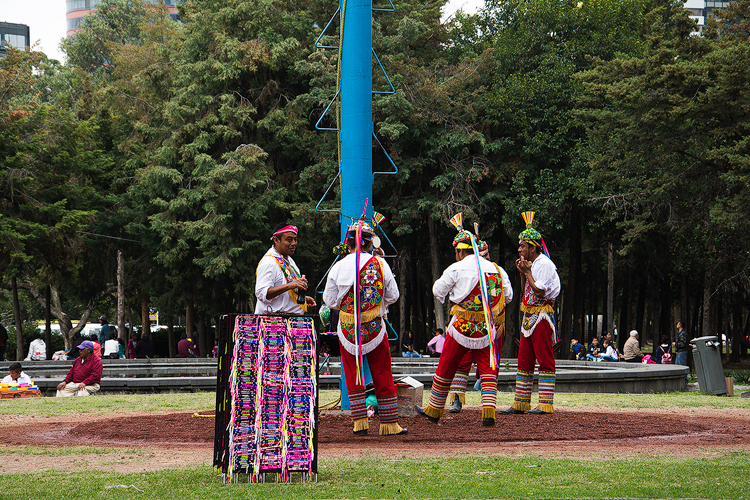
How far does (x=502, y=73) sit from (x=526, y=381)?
895 inches

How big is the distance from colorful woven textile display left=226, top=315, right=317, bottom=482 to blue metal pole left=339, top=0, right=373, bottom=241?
3.94 metres

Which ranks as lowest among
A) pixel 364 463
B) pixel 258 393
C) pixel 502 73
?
pixel 364 463

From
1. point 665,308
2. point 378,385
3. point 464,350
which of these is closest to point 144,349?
point 464,350

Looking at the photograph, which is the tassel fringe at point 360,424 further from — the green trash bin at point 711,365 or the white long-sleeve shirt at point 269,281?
the green trash bin at point 711,365

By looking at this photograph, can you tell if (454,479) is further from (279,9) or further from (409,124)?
(279,9)

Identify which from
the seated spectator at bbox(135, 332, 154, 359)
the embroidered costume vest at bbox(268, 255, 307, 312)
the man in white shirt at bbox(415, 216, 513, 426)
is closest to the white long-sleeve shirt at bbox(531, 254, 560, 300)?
the man in white shirt at bbox(415, 216, 513, 426)

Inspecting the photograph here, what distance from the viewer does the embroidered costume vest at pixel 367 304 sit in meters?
8.40

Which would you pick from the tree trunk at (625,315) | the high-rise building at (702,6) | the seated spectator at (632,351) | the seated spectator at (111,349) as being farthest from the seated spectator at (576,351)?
the high-rise building at (702,6)

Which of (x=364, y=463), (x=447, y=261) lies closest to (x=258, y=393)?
(x=364, y=463)

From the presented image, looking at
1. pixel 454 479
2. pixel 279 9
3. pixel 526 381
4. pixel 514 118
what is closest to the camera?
pixel 454 479

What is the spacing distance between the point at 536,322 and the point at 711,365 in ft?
24.9

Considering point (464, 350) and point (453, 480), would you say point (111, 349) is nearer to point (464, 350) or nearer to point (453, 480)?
point (464, 350)

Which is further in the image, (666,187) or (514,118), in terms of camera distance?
(514,118)

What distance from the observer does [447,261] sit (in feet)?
122
